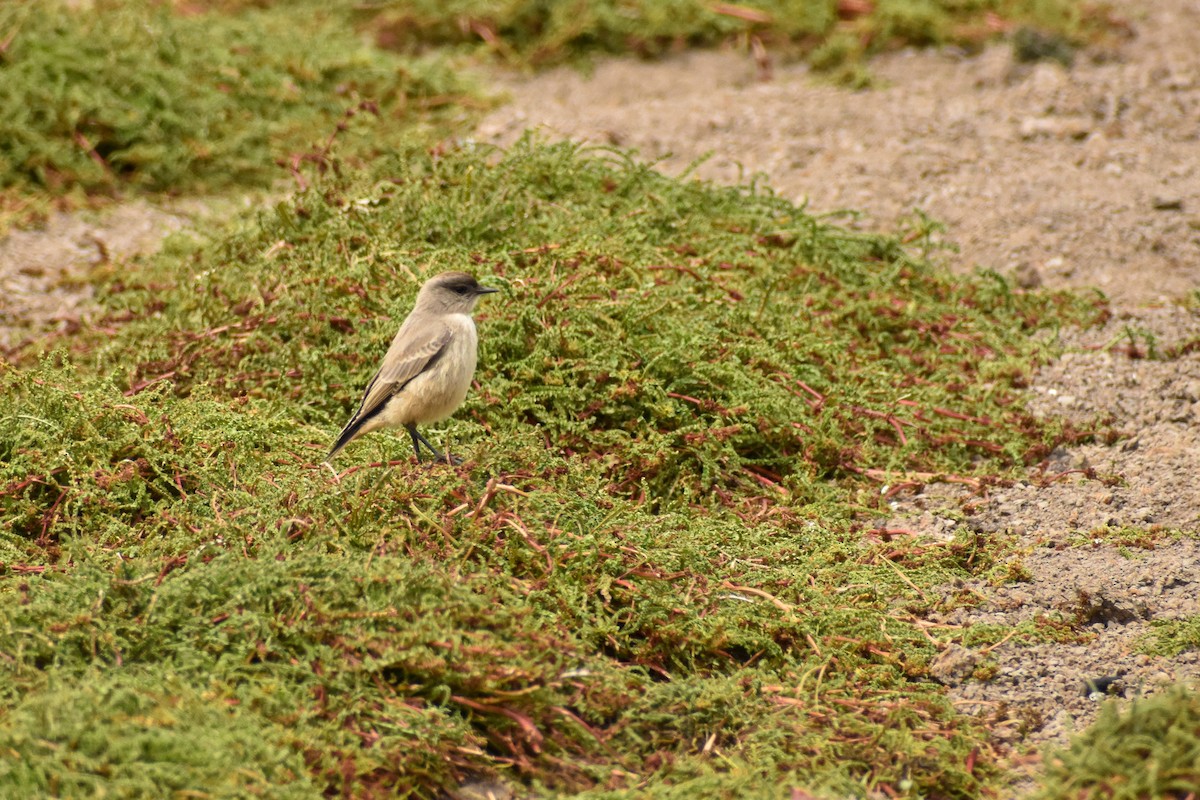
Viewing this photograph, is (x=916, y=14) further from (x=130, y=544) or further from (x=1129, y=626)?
(x=130, y=544)

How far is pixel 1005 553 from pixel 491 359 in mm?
2700

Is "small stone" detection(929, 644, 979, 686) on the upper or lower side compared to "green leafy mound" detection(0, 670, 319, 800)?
lower

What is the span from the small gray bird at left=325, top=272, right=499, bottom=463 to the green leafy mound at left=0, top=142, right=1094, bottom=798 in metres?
0.32

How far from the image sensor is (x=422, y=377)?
561cm

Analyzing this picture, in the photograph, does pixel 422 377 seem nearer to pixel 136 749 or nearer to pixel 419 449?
pixel 419 449

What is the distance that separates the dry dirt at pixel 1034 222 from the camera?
17.3 feet

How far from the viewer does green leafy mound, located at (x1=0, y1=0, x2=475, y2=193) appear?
366 inches

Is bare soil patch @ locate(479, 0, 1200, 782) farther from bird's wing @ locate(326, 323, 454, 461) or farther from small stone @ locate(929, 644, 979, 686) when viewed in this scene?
bird's wing @ locate(326, 323, 454, 461)

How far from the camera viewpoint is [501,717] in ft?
→ 14.4

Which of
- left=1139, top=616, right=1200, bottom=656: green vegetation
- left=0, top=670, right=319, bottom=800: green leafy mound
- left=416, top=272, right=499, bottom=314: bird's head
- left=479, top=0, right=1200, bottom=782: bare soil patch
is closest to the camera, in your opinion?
left=0, top=670, right=319, bottom=800: green leafy mound

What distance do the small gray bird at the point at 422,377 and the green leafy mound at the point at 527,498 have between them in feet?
1.03

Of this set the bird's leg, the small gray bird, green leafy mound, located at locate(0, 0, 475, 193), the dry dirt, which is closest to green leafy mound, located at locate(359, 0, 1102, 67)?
the dry dirt

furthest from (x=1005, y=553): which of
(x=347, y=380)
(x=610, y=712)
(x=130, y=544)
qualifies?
(x=130, y=544)

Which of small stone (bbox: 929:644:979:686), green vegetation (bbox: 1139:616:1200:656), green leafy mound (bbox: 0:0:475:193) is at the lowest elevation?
small stone (bbox: 929:644:979:686)
